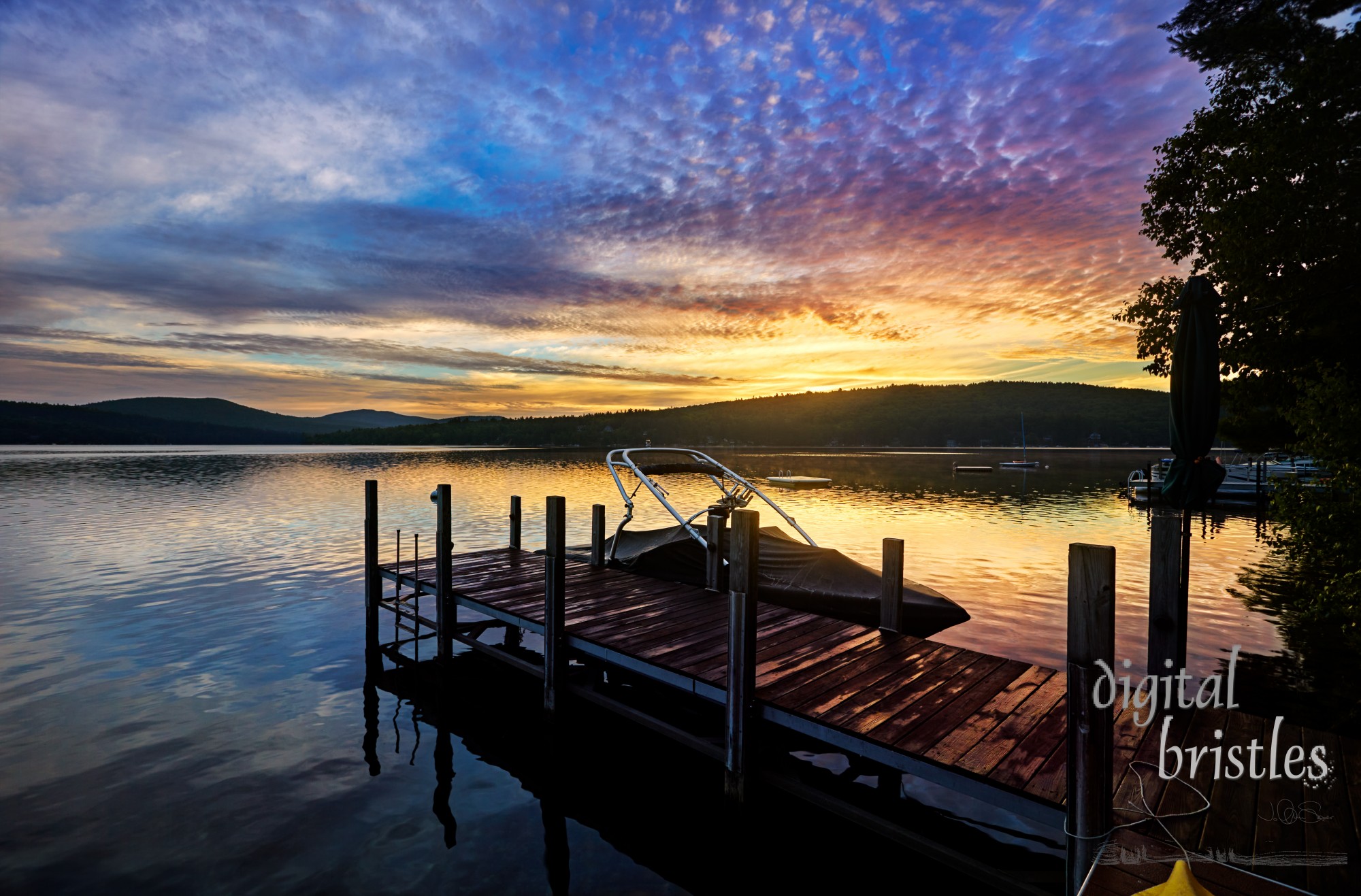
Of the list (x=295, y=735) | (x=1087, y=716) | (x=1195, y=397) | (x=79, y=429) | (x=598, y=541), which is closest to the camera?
(x=1087, y=716)

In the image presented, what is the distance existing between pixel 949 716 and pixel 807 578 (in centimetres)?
565

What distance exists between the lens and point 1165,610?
5977 mm

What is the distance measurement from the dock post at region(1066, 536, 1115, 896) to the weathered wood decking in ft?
0.97

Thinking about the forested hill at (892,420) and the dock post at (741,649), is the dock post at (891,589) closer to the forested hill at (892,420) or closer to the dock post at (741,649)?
the dock post at (741,649)

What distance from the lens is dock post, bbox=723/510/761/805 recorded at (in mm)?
6371

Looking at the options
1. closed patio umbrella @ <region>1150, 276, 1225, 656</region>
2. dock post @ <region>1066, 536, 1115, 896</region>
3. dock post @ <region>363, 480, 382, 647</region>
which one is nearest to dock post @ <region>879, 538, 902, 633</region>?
closed patio umbrella @ <region>1150, 276, 1225, 656</region>

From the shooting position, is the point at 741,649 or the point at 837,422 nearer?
the point at 741,649

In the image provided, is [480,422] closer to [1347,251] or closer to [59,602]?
[59,602]

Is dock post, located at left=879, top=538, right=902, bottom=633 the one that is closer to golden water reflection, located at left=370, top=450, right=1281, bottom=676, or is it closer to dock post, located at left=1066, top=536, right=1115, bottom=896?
dock post, located at left=1066, top=536, right=1115, bottom=896

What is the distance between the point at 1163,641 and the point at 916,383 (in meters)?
189

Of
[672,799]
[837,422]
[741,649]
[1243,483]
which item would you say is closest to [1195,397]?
[741,649]

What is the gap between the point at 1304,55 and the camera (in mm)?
13164

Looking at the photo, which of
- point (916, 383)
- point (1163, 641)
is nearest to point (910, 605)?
point (1163, 641)

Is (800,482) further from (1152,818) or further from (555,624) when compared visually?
(1152,818)
